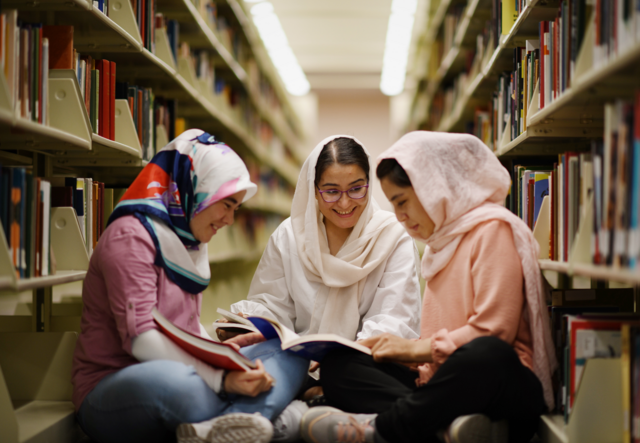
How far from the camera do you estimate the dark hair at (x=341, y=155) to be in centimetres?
209

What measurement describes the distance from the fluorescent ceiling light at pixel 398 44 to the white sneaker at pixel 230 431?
400 centimetres

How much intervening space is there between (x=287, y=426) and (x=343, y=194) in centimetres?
86

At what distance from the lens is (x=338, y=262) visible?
2045mm

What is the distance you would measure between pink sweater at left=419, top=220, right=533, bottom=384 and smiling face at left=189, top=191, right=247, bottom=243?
0.65 meters

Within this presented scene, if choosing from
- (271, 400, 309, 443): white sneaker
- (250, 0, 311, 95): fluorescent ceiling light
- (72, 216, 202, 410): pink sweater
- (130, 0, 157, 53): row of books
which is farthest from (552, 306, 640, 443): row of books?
(250, 0, 311, 95): fluorescent ceiling light

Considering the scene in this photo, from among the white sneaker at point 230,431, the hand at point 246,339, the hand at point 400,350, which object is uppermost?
the hand at point 400,350

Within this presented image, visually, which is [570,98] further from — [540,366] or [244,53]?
[244,53]

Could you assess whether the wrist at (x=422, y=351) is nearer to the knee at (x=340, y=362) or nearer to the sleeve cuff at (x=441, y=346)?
the sleeve cuff at (x=441, y=346)

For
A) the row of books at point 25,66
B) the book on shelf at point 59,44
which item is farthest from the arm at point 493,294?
the book on shelf at point 59,44

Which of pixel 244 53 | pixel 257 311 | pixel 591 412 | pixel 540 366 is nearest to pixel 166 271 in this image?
pixel 257 311

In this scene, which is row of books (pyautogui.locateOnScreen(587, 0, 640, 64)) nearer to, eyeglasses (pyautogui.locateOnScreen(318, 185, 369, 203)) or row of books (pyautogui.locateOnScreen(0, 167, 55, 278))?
eyeglasses (pyautogui.locateOnScreen(318, 185, 369, 203))

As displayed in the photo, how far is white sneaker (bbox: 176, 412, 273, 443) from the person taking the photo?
1.39 m

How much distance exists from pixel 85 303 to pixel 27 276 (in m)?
0.17

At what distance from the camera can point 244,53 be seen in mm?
5168
